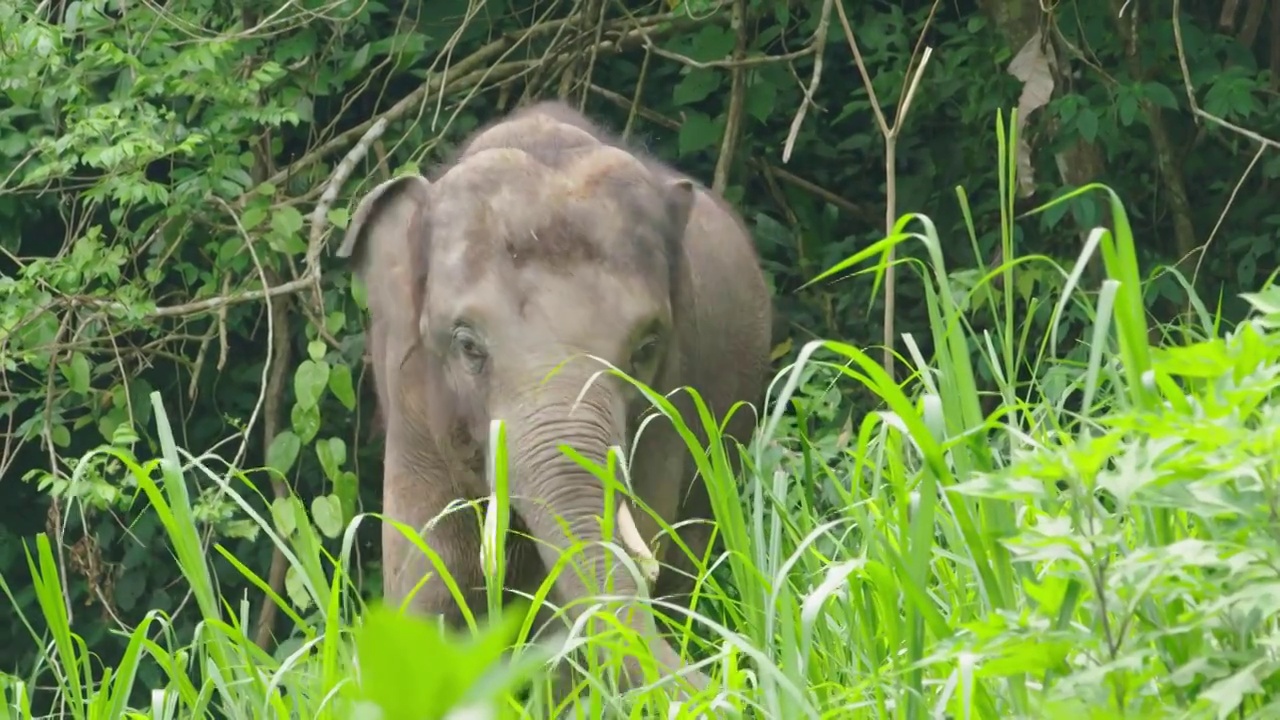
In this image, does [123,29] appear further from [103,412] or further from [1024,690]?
[1024,690]

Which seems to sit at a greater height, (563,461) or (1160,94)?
(1160,94)

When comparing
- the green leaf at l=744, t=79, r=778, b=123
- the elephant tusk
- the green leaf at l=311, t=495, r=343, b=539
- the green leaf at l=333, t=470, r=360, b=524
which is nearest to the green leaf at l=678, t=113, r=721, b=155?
the green leaf at l=744, t=79, r=778, b=123

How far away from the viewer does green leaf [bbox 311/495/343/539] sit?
4372 mm

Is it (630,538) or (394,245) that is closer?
(630,538)

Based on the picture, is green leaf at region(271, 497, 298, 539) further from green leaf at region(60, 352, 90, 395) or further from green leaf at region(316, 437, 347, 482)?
green leaf at region(60, 352, 90, 395)

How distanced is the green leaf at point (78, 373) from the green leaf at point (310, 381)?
0.53 meters

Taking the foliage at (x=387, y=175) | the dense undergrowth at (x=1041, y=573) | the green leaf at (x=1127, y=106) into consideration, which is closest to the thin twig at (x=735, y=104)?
the foliage at (x=387, y=175)

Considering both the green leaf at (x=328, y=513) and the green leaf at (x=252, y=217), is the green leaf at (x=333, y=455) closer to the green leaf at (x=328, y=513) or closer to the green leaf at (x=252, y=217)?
the green leaf at (x=328, y=513)

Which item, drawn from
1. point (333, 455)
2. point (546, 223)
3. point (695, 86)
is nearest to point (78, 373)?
point (333, 455)

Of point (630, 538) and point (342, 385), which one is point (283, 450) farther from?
point (630, 538)

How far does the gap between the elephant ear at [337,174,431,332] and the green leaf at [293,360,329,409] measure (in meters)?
0.66

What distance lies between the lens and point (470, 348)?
3504mm

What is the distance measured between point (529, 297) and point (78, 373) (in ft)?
5.43

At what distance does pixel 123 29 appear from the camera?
15.4ft
